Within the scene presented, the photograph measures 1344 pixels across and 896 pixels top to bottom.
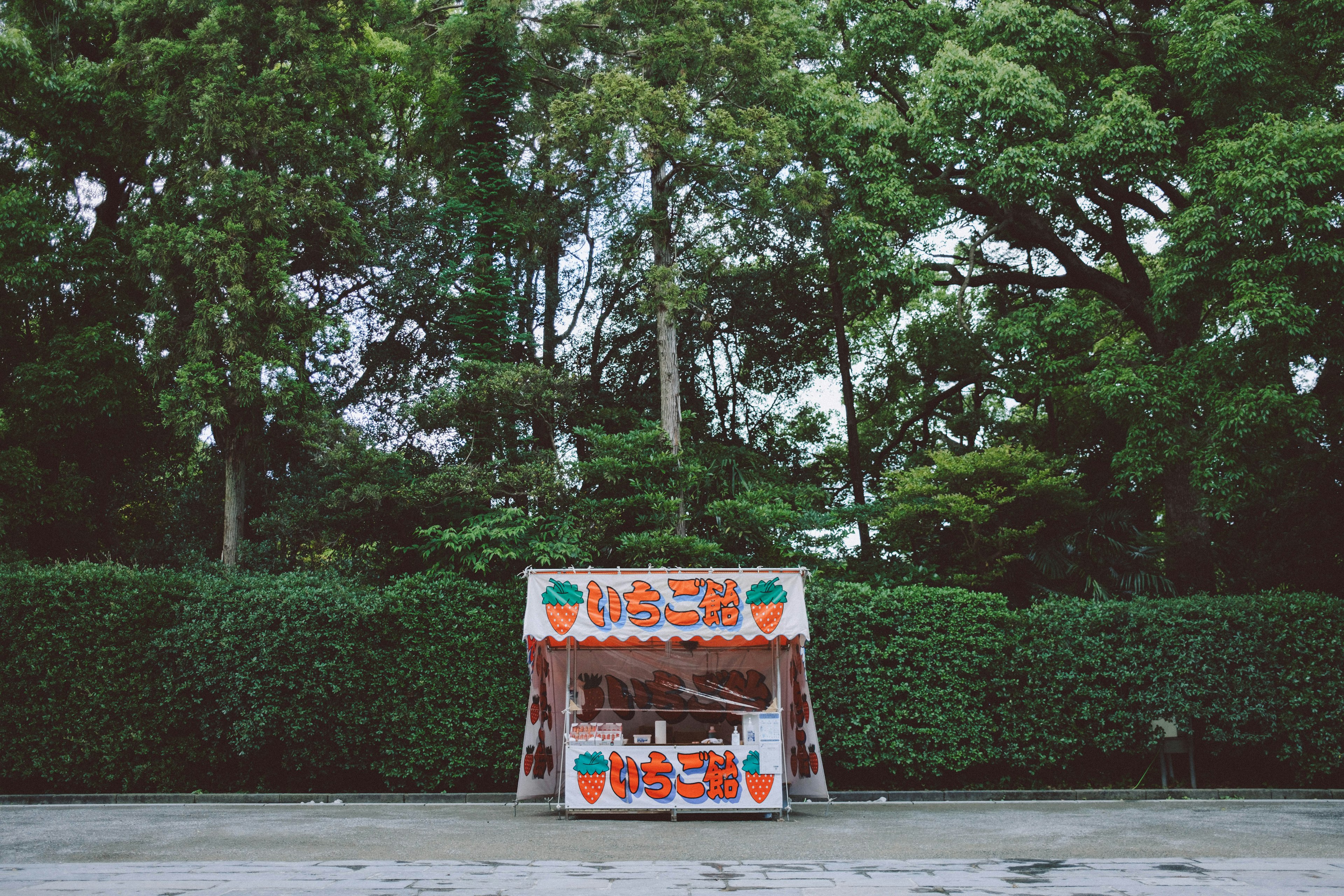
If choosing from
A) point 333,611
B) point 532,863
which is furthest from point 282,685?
point 532,863

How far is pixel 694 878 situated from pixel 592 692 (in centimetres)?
582

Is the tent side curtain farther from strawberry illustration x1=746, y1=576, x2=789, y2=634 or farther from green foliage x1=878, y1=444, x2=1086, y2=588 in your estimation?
green foliage x1=878, y1=444, x2=1086, y2=588

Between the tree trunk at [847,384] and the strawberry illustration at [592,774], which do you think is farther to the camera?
the tree trunk at [847,384]

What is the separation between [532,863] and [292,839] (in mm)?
2817

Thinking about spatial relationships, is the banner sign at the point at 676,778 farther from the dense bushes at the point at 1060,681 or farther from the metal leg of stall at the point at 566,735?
the dense bushes at the point at 1060,681

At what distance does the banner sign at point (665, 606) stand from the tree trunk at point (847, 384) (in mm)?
9321

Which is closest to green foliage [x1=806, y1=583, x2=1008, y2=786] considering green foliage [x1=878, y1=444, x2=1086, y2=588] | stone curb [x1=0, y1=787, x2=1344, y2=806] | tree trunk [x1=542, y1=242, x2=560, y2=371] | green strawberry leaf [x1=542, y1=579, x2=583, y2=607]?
stone curb [x1=0, y1=787, x2=1344, y2=806]

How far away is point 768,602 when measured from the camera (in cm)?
1120

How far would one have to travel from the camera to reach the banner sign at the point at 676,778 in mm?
10891

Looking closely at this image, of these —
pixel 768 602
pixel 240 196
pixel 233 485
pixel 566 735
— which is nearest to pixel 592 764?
pixel 566 735

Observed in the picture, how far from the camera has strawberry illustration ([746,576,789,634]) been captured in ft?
36.5

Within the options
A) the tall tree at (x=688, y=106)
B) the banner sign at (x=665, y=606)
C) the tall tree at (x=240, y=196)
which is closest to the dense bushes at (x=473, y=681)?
the banner sign at (x=665, y=606)

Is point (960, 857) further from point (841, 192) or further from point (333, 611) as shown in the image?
point (841, 192)

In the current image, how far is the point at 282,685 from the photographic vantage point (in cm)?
1391
